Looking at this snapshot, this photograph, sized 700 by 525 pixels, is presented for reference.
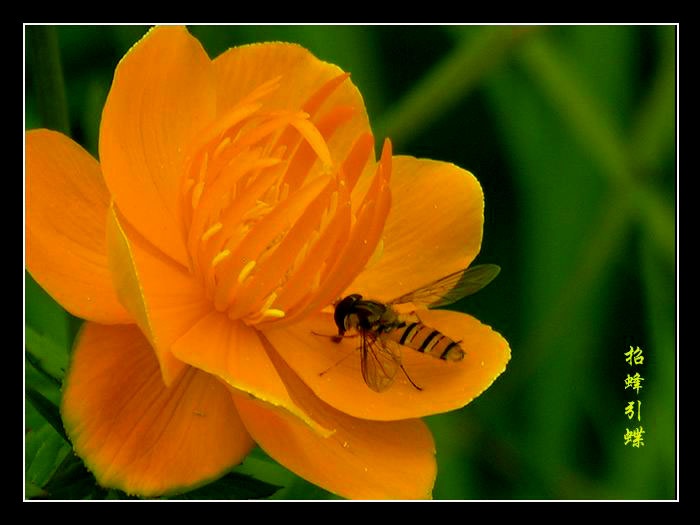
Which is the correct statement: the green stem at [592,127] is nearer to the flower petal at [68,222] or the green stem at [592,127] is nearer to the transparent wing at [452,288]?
the transparent wing at [452,288]

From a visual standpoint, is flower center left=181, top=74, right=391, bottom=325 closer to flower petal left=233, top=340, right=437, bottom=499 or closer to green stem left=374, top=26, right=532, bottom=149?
flower petal left=233, top=340, right=437, bottom=499

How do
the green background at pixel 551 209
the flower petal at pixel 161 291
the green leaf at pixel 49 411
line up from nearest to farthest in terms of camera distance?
the flower petal at pixel 161 291
the green leaf at pixel 49 411
the green background at pixel 551 209

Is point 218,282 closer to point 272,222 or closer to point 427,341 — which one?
point 272,222

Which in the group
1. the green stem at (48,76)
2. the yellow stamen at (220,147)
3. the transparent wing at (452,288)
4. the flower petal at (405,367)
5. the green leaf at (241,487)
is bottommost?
the green leaf at (241,487)

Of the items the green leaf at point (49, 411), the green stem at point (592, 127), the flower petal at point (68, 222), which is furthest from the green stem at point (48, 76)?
the green stem at point (592, 127)

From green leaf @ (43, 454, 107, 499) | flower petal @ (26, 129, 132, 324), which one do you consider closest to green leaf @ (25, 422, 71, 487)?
green leaf @ (43, 454, 107, 499)

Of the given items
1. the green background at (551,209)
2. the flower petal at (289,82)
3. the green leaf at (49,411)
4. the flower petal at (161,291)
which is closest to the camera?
the flower petal at (161,291)

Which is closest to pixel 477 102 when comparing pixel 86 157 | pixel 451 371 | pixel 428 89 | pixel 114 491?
pixel 428 89
